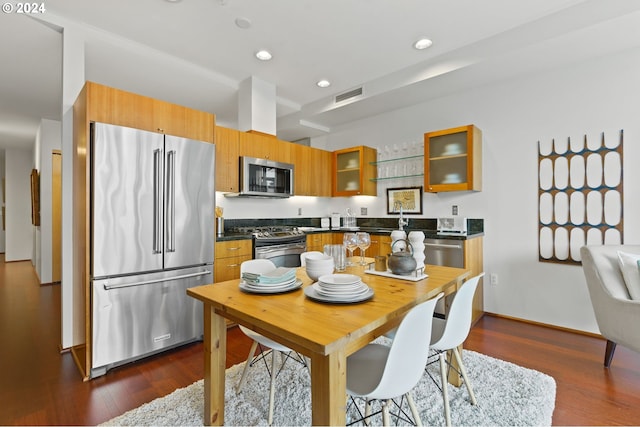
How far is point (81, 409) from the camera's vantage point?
1.84 metres

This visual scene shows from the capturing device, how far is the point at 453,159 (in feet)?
11.6

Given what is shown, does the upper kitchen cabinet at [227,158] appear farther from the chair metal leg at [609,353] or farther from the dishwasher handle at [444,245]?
the chair metal leg at [609,353]

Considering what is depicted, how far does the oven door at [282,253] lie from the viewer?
11.3ft

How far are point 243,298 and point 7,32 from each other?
326 cm

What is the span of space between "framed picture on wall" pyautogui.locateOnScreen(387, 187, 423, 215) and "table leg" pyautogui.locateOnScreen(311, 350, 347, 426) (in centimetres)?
332

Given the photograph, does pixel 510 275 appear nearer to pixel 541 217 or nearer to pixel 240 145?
pixel 541 217

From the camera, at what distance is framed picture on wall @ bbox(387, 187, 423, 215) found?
412 centimetres

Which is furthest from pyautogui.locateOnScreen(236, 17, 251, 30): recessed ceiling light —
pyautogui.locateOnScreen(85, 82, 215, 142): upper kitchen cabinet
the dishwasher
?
the dishwasher

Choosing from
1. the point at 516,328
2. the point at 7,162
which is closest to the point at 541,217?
the point at 516,328

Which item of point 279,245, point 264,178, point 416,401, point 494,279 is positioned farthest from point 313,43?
point 494,279

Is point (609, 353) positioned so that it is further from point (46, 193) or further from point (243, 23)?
point (46, 193)

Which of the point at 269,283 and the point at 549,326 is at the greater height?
the point at 269,283

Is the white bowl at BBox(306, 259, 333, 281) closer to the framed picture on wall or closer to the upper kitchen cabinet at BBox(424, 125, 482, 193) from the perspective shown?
the upper kitchen cabinet at BBox(424, 125, 482, 193)

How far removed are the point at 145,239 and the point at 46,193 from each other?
13.8 ft
